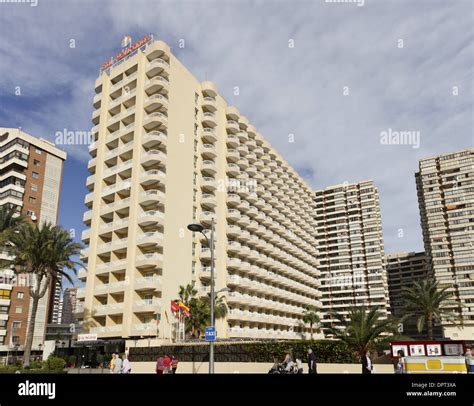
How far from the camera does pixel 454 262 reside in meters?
101

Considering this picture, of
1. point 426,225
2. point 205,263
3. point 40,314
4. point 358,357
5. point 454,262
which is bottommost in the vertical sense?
point 358,357

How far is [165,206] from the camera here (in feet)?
156

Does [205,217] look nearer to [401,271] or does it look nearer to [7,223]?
[7,223]

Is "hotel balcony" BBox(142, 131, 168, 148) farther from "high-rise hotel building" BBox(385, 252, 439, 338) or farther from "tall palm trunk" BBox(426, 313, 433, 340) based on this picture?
"high-rise hotel building" BBox(385, 252, 439, 338)

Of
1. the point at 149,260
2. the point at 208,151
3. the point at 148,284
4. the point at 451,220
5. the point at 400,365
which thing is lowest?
the point at 400,365

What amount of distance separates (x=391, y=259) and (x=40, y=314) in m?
112

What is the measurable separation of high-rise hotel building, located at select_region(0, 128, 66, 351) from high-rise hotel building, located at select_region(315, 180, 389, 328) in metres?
71.0

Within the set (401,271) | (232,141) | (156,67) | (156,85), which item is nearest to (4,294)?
(156,85)

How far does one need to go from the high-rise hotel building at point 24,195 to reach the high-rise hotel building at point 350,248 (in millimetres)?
71041

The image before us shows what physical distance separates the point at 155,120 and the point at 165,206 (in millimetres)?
10542

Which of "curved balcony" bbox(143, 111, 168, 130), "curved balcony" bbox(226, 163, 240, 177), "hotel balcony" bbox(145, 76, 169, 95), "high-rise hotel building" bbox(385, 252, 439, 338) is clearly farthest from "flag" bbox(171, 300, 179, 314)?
"high-rise hotel building" bbox(385, 252, 439, 338)
